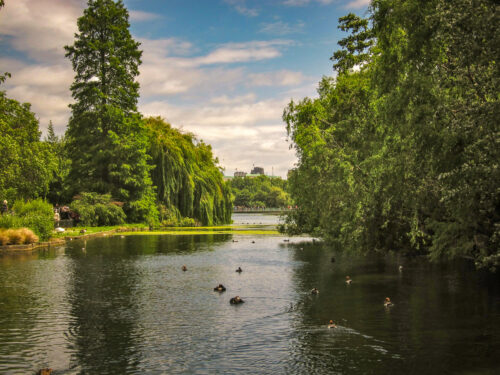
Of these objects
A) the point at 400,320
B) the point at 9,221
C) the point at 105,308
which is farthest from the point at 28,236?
the point at 400,320

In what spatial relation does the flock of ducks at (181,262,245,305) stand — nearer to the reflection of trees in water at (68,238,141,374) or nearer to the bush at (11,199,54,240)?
the reflection of trees in water at (68,238,141,374)

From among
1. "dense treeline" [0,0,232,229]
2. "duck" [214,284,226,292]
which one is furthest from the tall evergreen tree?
"duck" [214,284,226,292]

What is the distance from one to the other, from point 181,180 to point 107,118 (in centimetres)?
1158

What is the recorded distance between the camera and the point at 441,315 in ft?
52.1

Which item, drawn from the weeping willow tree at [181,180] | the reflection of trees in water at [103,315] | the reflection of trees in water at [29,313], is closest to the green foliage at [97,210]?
the weeping willow tree at [181,180]

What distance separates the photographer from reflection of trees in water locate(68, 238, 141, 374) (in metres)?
11.9

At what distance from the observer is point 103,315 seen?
53.5ft

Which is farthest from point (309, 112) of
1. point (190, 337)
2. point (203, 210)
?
point (203, 210)

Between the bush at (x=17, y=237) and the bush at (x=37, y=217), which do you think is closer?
the bush at (x=17, y=237)

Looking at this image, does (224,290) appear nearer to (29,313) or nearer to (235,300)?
(235,300)

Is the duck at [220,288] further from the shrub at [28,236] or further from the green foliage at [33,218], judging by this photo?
the green foliage at [33,218]

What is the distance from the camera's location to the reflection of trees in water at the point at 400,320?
11812 millimetres

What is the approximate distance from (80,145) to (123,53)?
41.7ft

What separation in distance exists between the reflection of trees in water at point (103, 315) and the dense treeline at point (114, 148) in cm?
3068
